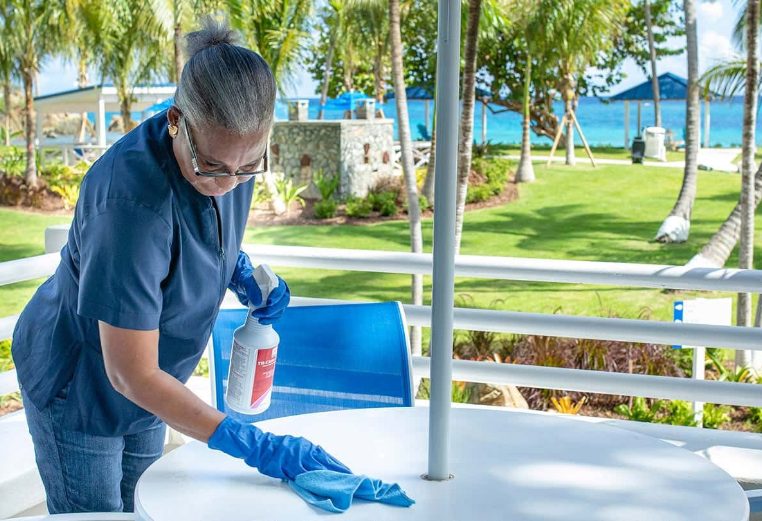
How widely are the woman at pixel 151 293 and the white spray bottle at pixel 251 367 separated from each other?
0.08 m

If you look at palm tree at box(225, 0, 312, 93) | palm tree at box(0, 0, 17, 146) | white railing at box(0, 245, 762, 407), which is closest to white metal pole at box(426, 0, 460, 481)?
white railing at box(0, 245, 762, 407)

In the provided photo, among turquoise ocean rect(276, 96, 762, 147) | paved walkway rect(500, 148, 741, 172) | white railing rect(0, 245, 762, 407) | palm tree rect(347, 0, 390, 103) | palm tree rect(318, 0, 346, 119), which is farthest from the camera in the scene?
turquoise ocean rect(276, 96, 762, 147)

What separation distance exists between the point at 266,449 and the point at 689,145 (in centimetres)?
1158

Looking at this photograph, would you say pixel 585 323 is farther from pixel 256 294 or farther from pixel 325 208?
pixel 325 208

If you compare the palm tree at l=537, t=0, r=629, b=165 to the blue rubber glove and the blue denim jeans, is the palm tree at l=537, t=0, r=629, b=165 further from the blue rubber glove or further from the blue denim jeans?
the blue rubber glove

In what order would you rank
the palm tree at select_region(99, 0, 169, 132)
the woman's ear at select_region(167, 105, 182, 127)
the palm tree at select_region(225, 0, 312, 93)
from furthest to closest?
the palm tree at select_region(99, 0, 169, 132), the palm tree at select_region(225, 0, 312, 93), the woman's ear at select_region(167, 105, 182, 127)

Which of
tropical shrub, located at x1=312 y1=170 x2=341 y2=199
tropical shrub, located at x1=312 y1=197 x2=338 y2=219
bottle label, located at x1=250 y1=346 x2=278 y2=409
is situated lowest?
tropical shrub, located at x1=312 y1=197 x2=338 y2=219

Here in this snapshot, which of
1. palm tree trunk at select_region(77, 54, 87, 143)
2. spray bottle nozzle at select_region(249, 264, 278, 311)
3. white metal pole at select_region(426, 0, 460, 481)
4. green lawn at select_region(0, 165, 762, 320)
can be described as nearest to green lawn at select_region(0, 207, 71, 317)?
green lawn at select_region(0, 165, 762, 320)

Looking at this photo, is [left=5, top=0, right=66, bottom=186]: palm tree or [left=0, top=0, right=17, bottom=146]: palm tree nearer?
[left=5, top=0, right=66, bottom=186]: palm tree

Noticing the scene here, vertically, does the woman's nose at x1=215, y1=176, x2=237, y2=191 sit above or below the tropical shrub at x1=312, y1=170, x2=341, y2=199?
above

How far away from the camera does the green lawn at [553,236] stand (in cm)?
1317

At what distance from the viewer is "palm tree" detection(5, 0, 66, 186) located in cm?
1788

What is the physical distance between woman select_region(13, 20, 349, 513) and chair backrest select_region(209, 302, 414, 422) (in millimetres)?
350

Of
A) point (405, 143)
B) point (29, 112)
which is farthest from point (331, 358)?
point (29, 112)
